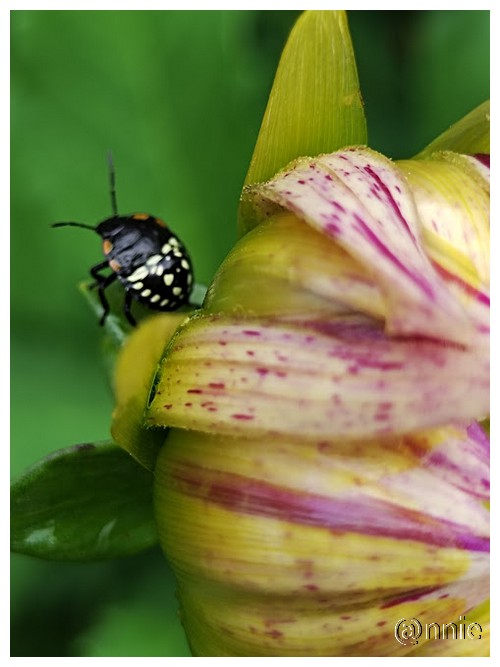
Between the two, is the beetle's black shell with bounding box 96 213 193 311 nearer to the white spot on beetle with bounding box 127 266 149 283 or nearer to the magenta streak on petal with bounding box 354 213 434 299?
the white spot on beetle with bounding box 127 266 149 283

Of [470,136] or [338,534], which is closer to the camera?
[338,534]

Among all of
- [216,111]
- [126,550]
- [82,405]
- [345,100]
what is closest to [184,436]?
[126,550]

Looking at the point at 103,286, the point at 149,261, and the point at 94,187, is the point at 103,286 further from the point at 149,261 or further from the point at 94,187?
the point at 94,187

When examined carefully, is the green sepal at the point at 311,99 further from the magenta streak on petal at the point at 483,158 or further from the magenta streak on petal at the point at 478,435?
the magenta streak on petal at the point at 478,435

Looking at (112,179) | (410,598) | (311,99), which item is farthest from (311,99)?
(112,179)

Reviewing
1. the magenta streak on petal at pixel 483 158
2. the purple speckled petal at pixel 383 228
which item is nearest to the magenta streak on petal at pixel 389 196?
the purple speckled petal at pixel 383 228

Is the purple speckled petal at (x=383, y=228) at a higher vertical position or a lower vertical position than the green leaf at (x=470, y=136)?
lower

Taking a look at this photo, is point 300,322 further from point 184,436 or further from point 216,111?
point 216,111
